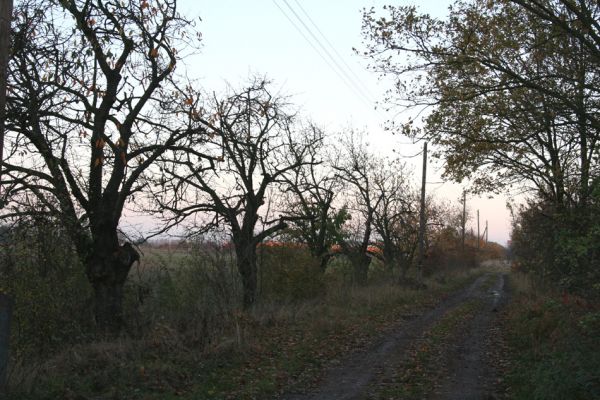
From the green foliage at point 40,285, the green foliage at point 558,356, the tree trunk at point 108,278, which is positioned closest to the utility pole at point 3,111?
the green foliage at point 40,285

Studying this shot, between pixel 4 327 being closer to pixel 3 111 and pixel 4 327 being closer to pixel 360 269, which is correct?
pixel 3 111

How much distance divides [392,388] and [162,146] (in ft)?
25.4

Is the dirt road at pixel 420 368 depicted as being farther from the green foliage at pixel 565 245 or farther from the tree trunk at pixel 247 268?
the tree trunk at pixel 247 268

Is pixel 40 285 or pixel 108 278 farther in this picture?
pixel 108 278

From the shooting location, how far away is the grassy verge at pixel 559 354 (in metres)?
6.83

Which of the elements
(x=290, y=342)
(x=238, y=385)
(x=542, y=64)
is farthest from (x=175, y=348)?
(x=542, y=64)

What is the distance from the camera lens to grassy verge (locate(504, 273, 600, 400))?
6827 millimetres

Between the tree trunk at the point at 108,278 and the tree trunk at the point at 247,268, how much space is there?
5.86m

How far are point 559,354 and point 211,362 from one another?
236 inches

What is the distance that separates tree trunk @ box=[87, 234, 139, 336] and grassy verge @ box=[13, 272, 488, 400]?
6.74 feet

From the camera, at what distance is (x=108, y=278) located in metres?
12.7

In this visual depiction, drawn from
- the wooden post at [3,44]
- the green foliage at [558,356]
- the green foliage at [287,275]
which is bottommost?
the green foliage at [558,356]

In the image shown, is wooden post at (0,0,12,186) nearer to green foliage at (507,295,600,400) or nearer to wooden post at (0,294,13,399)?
wooden post at (0,294,13,399)

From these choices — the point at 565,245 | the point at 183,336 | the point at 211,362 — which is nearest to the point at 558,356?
the point at 565,245
